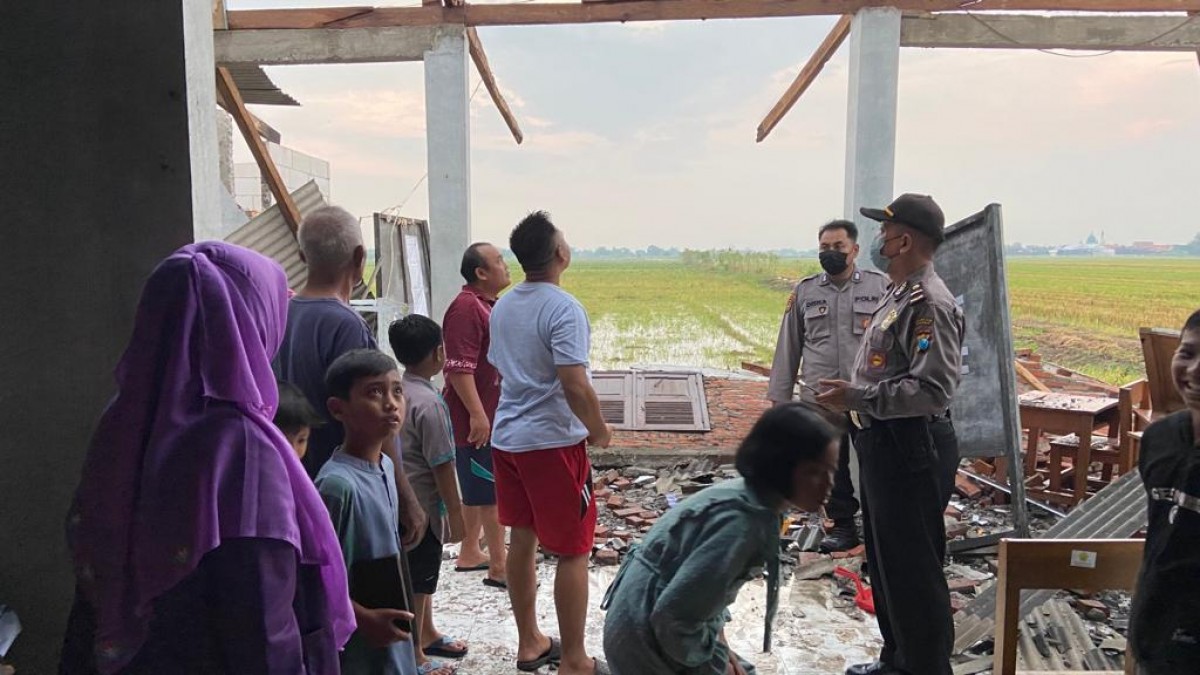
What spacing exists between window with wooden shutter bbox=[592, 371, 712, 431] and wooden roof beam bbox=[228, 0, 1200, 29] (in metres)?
3.48

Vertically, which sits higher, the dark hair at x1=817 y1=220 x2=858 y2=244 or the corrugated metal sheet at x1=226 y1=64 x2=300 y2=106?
the corrugated metal sheet at x1=226 y1=64 x2=300 y2=106

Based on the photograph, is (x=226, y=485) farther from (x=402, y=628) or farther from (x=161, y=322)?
(x=402, y=628)

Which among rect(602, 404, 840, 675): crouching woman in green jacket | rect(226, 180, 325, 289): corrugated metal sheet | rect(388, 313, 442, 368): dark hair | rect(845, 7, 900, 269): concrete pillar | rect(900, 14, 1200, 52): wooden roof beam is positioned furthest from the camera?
rect(226, 180, 325, 289): corrugated metal sheet

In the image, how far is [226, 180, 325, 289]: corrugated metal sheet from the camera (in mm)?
6898

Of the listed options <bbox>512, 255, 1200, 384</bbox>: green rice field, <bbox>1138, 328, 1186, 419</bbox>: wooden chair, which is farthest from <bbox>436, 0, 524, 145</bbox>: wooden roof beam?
<bbox>1138, 328, 1186, 419</bbox>: wooden chair

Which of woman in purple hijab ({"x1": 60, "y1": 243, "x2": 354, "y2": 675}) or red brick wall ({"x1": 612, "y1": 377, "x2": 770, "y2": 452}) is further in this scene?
red brick wall ({"x1": 612, "y1": 377, "x2": 770, "y2": 452})

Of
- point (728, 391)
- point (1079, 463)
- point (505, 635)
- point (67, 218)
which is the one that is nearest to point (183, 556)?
point (67, 218)

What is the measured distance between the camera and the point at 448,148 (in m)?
6.87

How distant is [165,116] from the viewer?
2.45m

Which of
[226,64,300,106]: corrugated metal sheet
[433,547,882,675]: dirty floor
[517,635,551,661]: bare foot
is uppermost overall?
[226,64,300,106]: corrugated metal sheet

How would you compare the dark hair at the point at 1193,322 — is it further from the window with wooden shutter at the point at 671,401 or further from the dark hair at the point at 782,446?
the window with wooden shutter at the point at 671,401

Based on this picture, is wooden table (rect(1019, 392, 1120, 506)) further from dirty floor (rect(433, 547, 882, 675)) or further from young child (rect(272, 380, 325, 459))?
young child (rect(272, 380, 325, 459))

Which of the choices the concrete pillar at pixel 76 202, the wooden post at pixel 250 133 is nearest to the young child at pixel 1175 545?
the concrete pillar at pixel 76 202

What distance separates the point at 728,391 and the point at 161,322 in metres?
7.41
